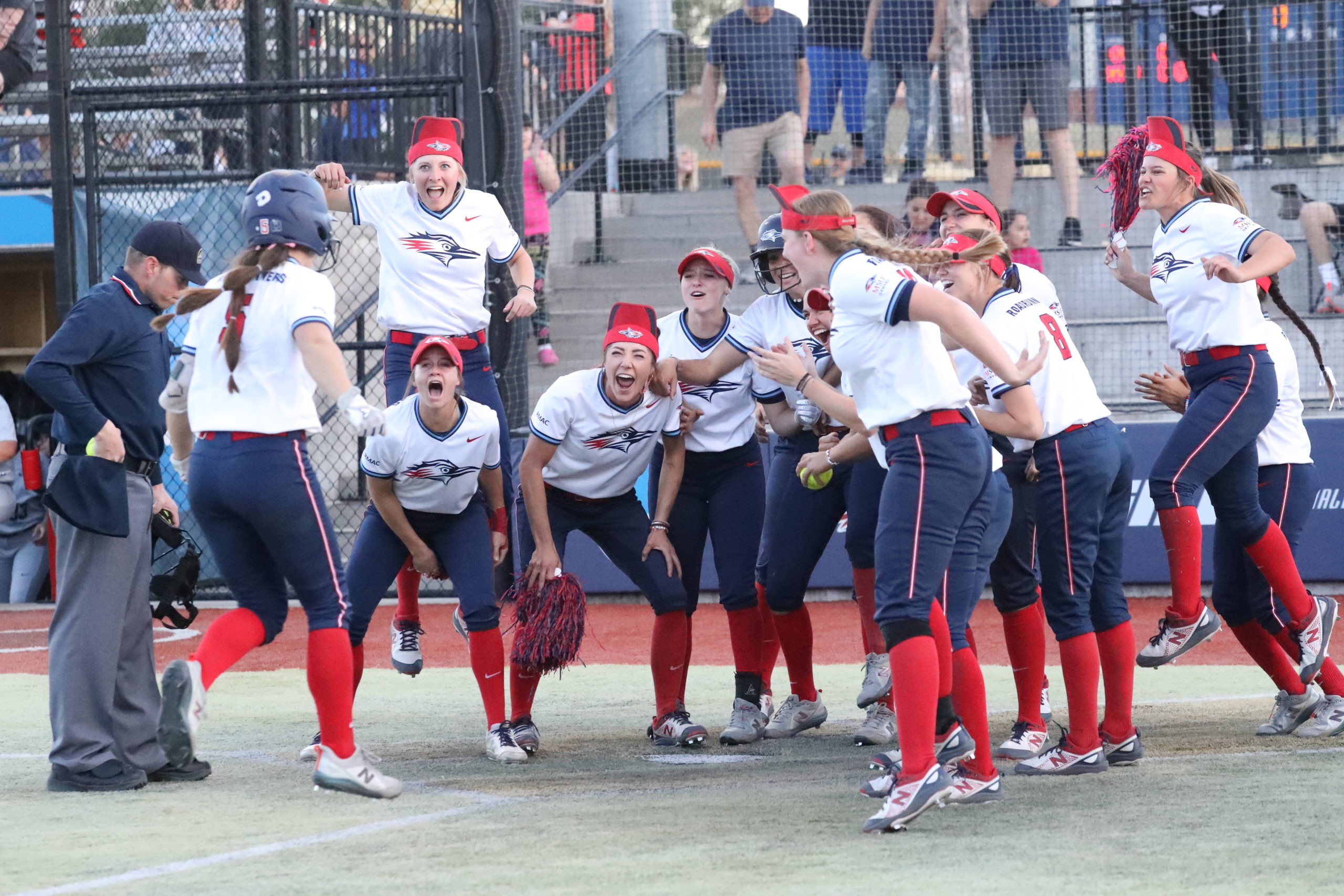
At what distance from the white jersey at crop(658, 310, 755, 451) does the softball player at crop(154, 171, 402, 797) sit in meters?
1.86

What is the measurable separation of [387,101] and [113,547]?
5498mm

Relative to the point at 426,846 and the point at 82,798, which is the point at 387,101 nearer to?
the point at 82,798

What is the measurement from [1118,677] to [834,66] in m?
7.97

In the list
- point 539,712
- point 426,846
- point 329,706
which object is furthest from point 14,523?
point 426,846

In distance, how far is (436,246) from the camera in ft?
23.4

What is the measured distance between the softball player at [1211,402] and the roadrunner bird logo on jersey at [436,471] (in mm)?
2658

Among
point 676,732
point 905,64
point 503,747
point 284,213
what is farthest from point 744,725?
point 905,64

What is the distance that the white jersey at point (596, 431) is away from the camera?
6113 millimetres

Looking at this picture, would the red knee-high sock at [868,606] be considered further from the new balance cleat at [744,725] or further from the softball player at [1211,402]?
the softball player at [1211,402]

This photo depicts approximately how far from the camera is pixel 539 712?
23.5ft

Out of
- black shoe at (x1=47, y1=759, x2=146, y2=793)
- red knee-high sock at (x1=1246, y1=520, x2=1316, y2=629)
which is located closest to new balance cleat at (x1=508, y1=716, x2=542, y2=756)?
black shoe at (x1=47, y1=759, x2=146, y2=793)

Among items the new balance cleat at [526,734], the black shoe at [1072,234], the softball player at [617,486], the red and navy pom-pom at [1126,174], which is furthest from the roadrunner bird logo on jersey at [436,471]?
the black shoe at [1072,234]

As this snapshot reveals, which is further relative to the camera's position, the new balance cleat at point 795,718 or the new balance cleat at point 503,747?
the new balance cleat at point 795,718

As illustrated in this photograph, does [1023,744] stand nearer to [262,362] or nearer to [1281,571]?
[1281,571]
